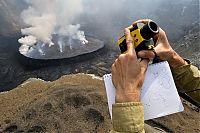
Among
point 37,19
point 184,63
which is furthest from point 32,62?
point 184,63

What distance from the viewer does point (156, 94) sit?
210cm

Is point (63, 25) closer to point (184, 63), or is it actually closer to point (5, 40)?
point (5, 40)

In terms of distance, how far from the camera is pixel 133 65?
1.95m

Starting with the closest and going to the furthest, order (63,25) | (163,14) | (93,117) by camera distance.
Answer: (93,117) → (63,25) → (163,14)

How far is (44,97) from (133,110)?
7.68 meters

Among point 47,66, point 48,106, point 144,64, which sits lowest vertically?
point 144,64

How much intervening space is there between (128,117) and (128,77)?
246 mm

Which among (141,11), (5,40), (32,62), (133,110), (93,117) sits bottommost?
(133,110)

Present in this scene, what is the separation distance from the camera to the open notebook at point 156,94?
2.09m

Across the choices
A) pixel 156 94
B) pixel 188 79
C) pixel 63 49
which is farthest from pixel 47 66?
pixel 156 94

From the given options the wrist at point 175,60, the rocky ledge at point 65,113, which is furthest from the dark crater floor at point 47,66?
the wrist at point 175,60

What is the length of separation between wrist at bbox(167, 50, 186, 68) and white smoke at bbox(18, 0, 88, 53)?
59.9 ft

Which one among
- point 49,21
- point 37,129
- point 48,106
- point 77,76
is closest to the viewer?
point 37,129

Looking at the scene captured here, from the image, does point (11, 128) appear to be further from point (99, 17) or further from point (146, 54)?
point (99, 17)
